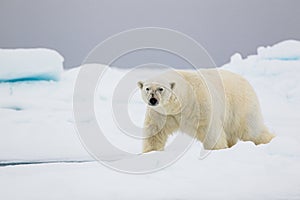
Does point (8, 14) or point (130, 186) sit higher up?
point (8, 14)

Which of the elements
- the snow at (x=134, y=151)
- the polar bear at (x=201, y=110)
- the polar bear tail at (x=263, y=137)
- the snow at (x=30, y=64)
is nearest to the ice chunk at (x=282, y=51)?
the snow at (x=134, y=151)

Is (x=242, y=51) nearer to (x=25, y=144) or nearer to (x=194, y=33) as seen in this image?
(x=194, y=33)

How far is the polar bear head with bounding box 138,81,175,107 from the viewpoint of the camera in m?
1.96

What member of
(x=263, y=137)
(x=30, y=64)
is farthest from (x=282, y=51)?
(x=30, y=64)

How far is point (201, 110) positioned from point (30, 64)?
1083 millimetres

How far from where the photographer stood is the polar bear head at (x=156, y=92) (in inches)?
77.3

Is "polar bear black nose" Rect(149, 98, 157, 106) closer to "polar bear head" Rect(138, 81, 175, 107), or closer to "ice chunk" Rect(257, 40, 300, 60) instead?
"polar bear head" Rect(138, 81, 175, 107)

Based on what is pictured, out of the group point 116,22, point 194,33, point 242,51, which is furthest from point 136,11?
point 242,51

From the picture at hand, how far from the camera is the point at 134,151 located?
2168 millimetres

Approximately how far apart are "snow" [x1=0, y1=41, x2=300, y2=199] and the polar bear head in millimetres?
243

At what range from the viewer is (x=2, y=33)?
2.40m

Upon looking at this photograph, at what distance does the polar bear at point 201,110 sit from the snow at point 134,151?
101 mm

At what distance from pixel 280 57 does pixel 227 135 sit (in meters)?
0.68

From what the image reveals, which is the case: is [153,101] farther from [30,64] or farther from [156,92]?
[30,64]
